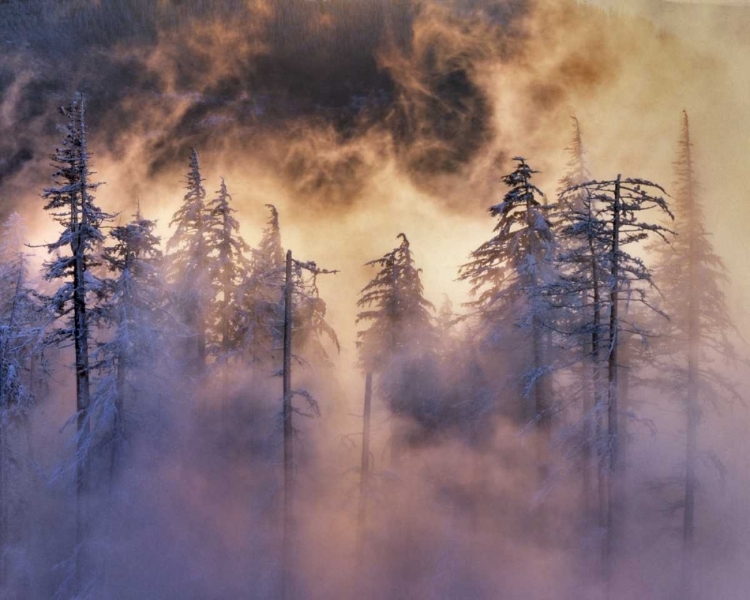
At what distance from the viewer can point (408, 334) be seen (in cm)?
2417

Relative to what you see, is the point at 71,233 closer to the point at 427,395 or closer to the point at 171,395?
the point at 171,395

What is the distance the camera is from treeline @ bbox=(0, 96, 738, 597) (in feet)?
53.5

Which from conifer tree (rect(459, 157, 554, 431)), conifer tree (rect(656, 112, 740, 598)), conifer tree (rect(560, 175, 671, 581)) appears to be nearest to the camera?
conifer tree (rect(560, 175, 671, 581))

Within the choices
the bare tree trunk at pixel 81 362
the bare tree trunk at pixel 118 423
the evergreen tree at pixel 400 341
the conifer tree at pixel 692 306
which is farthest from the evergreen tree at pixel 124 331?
the conifer tree at pixel 692 306

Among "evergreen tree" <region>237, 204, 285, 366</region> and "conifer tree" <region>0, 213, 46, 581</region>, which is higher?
"evergreen tree" <region>237, 204, 285, 366</region>

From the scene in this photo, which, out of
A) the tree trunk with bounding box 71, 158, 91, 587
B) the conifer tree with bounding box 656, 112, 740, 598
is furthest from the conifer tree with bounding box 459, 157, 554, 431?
the tree trunk with bounding box 71, 158, 91, 587

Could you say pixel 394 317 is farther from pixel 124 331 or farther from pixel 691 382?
pixel 691 382

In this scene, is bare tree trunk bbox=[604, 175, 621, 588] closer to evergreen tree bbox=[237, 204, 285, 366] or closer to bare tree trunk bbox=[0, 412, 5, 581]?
evergreen tree bbox=[237, 204, 285, 366]

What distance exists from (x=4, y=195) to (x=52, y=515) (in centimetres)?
16515

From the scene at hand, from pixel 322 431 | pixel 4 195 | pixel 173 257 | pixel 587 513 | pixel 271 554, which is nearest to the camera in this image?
pixel 587 513

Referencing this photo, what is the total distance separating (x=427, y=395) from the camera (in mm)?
24500

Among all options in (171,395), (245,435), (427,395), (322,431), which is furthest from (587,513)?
(171,395)

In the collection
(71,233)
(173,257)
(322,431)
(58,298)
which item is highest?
(173,257)

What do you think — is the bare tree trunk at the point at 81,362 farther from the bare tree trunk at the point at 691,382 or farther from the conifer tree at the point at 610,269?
the bare tree trunk at the point at 691,382
